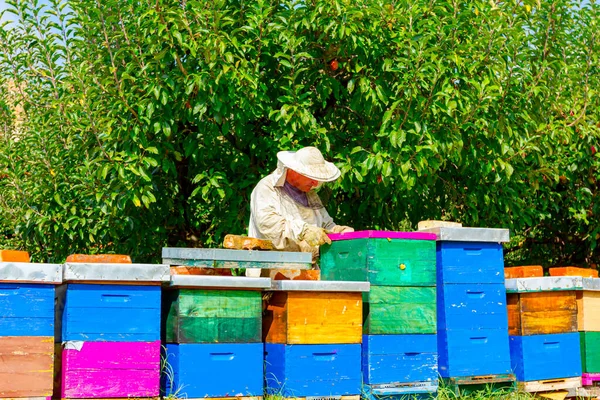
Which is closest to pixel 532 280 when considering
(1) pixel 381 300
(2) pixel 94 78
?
(1) pixel 381 300

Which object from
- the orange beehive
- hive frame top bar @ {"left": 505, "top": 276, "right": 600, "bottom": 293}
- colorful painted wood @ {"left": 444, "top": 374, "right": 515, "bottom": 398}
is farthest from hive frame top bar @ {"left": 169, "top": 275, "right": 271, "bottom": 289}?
the orange beehive

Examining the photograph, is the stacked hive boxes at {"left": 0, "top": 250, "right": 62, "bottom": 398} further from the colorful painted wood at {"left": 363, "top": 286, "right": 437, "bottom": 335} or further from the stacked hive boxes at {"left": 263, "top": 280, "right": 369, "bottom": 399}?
the colorful painted wood at {"left": 363, "top": 286, "right": 437, "bottom": 335}

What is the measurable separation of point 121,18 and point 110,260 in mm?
2719

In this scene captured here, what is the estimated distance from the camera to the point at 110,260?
14.5 ft

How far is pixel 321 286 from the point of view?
4707 mm

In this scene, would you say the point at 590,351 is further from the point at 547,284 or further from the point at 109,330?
the point at 109,330

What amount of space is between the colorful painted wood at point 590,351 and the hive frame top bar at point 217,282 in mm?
2644

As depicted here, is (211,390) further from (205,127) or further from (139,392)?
(205,127)

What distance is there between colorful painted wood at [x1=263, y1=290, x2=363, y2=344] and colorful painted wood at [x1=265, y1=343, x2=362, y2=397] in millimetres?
53

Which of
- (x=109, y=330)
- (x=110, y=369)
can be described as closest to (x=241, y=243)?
(x=109, y=330)

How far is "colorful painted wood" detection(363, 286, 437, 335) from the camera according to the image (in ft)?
16.1

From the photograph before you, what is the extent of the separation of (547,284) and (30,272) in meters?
3.44

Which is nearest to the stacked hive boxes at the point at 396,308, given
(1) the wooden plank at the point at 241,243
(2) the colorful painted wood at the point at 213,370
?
(1) the wooden plank at the point at 241,243

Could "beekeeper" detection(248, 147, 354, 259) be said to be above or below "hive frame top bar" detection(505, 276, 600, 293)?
above
